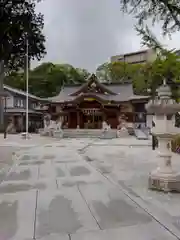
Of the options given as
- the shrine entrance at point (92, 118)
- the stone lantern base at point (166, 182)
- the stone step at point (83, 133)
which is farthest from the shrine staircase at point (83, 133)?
the stone lantern base at point (166, 182)

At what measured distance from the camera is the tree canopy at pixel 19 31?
8.89 meters

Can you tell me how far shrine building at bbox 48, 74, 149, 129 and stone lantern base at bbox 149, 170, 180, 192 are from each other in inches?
1214

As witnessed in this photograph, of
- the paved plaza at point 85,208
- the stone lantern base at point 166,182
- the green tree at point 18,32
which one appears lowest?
the paved plaza at point 85,208

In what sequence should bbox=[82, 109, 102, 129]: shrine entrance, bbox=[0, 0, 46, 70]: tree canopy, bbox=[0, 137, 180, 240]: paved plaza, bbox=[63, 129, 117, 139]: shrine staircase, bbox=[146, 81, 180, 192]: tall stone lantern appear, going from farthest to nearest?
bbox=[82, 109, 102, 129]: shrine entrance < bbox=[63, 129, 117, 139]: shrine staircase < bbox=[0, 0, 46, 70]: tree canopy < bbox=[146, 81, 180, 192]: tall stone lantern < bbox=[0, 137, 180, 240]: paved plaza

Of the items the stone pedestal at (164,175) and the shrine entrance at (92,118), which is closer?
the stone pedestal at (164,175)

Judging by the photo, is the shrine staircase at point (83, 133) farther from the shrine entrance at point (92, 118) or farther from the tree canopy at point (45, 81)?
the tree canopy at point (45, 81)

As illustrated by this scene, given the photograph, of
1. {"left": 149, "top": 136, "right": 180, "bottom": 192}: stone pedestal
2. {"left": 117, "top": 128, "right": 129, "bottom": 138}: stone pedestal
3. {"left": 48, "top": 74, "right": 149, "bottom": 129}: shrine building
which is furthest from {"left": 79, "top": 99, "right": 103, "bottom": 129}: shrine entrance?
{"left": 149, "top": 136, "right": 180, "bottom": 192}: stone pedestal

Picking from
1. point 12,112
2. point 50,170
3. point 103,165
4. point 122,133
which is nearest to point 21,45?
point 50,170

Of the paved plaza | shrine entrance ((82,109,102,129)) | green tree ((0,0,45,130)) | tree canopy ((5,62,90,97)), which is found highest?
tree canopy ((5,62,90,97))

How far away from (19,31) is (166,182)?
602 cm

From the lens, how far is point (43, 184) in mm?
7973

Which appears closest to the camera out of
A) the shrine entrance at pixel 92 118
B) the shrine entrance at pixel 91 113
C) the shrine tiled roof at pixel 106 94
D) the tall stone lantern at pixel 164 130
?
the tall stone lantern at pixel 164 130

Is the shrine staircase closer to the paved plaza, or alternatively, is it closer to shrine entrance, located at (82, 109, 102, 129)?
shrine entrance, located at (82, 109, 102, 129)

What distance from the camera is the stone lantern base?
7.03 metres
